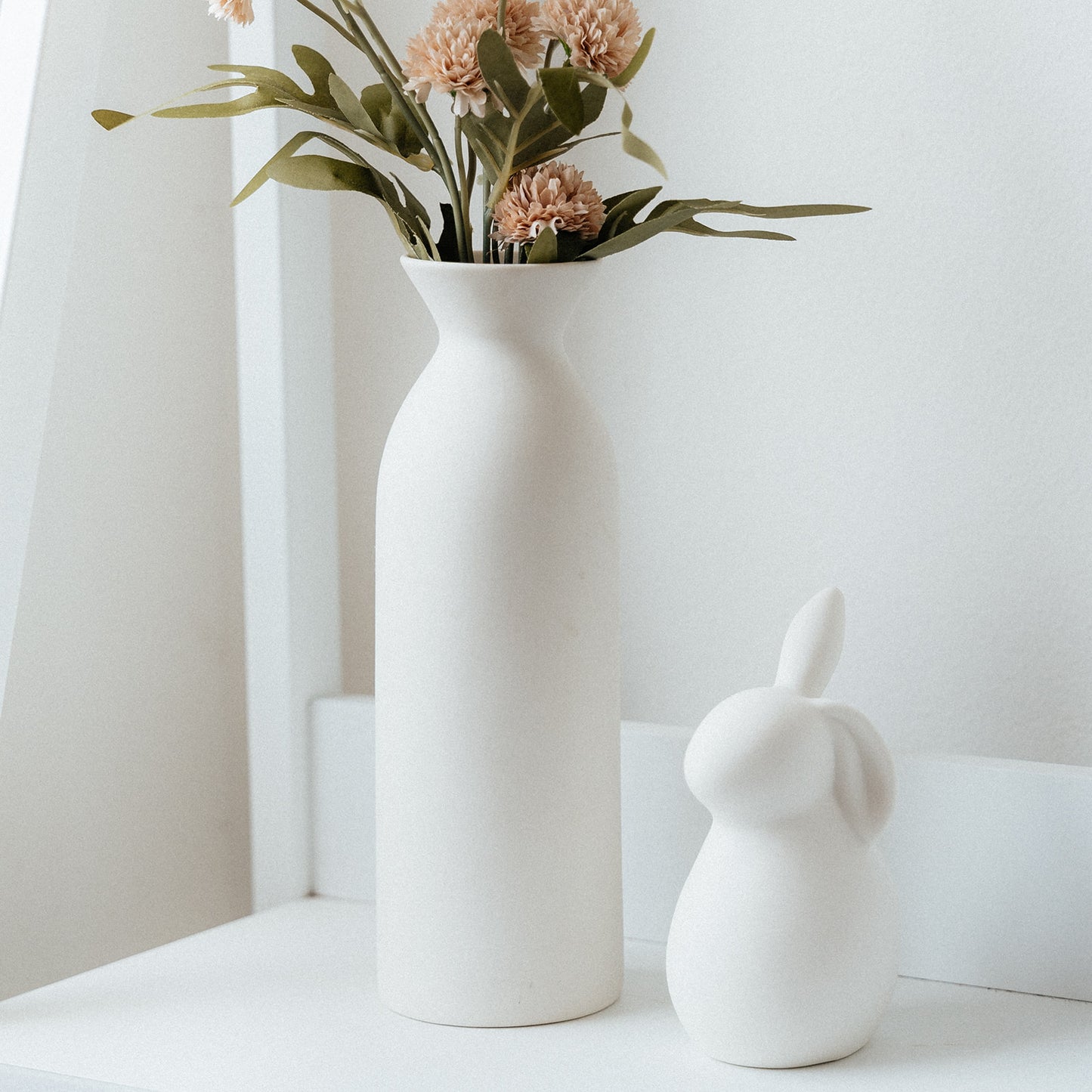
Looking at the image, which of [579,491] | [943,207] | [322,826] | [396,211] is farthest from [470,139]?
[322,826]

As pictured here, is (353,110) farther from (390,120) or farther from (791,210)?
(791,210)

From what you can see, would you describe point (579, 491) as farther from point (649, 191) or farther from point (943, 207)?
point (943, 207)

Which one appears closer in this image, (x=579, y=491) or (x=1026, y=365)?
(x=579, y=491)

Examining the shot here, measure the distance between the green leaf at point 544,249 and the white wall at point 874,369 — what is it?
0.72 ft

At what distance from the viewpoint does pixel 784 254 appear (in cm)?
79

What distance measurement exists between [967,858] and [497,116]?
14.9 inches

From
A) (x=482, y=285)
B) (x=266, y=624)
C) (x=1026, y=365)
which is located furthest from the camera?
(x=266, y=624)

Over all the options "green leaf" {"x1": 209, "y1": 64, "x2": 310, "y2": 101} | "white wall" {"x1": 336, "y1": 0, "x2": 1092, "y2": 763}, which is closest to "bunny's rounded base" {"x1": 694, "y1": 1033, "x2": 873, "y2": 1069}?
"white wall" {"x1": 336, "y1": 0, "x2": 1092, "y2": 763}

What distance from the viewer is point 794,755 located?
0.58m

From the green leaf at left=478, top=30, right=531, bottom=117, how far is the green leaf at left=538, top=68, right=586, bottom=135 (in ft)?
0.05

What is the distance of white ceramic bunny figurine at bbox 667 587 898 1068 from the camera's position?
1.89ft

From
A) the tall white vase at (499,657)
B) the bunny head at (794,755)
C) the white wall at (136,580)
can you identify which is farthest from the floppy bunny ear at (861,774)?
the white wall at (136,580)

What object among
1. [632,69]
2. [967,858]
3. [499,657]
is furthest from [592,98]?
[967,858]

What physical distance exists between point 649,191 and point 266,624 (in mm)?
334
